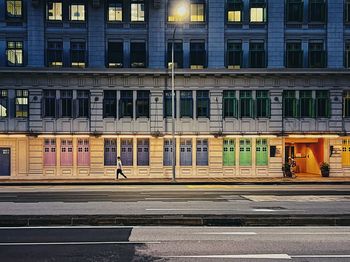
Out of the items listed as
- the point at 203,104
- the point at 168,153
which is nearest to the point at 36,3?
the point at 203,104

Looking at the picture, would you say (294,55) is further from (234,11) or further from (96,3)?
(96,3)

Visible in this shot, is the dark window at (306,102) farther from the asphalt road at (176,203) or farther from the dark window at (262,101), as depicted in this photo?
the asphalt road at (176,203)

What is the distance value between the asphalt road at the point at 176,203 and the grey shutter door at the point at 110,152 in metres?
11.2

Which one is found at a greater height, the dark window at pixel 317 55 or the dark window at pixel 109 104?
the dark window at pixel 317 55


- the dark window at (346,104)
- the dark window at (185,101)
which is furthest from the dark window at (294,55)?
the dark window at (185,101)

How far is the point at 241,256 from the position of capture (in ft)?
33.8

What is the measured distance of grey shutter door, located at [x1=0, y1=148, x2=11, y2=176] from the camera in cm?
3472

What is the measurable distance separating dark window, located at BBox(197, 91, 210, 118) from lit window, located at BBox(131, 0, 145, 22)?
280 inches

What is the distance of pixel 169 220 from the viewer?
46.2ft

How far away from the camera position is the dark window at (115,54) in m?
35.2

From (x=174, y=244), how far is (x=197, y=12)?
88.3 ft

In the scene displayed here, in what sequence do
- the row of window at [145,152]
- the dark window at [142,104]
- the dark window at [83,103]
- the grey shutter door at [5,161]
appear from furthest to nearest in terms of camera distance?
1. the dark window at [142,104]
2. the dark window at [83,103]
3. the row of window at [145,152]
4. the grey shutter door at [5,161]

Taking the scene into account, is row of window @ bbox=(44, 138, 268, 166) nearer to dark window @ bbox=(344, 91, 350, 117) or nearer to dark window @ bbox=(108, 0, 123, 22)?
dark window @ bbox=(344, 91, 350, 117)

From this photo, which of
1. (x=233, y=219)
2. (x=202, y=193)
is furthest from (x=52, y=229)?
(x=202, y=193)
